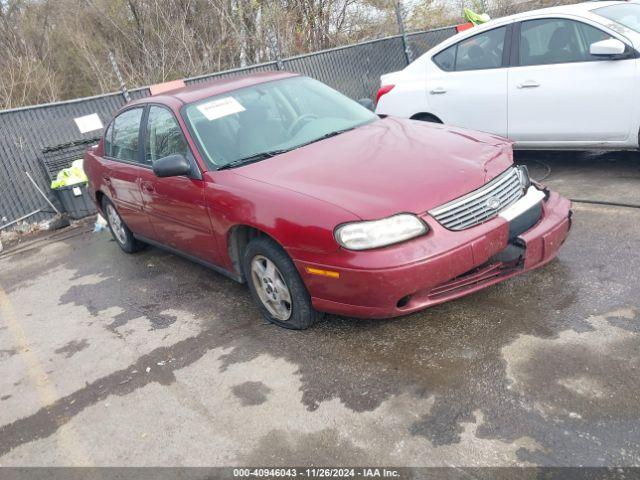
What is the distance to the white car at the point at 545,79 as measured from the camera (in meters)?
4.96

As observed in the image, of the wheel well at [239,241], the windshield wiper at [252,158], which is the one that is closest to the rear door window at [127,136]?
the windshield wiper at [252,158]

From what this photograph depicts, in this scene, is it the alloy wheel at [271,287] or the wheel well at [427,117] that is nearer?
the alloy wheel at [271,287]

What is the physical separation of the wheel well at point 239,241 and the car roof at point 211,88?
122 centimetres

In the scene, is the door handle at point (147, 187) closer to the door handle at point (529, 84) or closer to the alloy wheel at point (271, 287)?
the alloy wheel at point (271, 287)

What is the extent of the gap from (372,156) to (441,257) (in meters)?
0.94

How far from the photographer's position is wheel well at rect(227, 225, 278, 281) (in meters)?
3.78

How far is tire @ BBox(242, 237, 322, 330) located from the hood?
1.40 feet

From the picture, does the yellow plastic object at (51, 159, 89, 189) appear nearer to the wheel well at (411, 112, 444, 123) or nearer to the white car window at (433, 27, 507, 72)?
the wheel well at (411, 112, 444, 123)

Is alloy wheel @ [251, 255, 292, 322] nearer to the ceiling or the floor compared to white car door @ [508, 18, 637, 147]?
nearer to the floor

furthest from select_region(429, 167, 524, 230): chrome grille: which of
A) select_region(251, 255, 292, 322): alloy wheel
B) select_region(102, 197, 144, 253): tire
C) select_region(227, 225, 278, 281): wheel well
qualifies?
select_region(102, 197, 144, 253): tire

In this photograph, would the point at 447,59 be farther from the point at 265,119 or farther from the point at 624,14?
the point at 265,119

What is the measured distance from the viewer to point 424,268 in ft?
9.93

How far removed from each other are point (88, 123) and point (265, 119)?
211 inches

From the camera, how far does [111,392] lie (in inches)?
136
